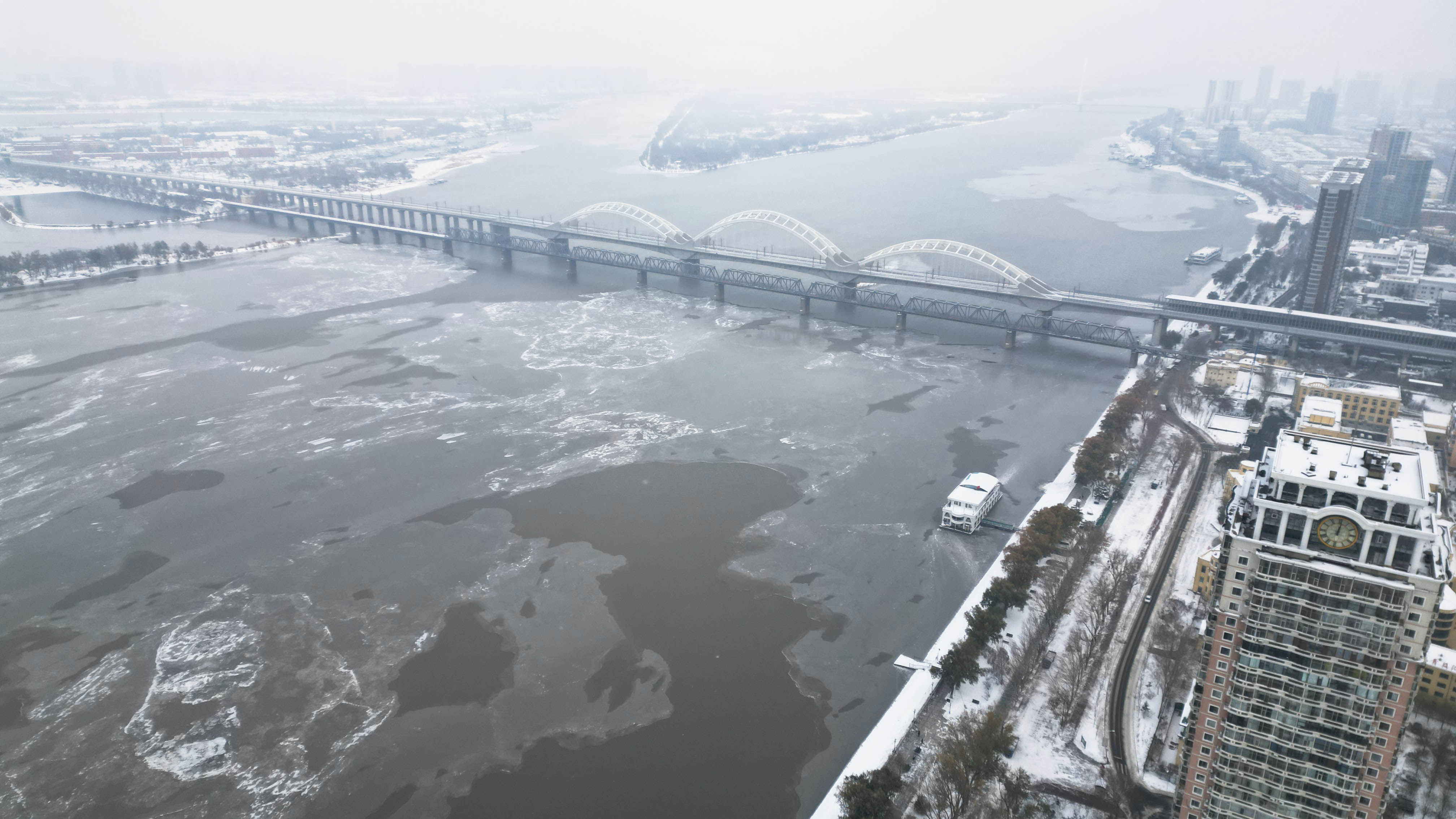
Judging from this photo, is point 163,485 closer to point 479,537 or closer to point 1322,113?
point 479,537

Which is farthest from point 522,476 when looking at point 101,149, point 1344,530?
point 101,149

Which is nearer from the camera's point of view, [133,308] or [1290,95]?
[133,308]

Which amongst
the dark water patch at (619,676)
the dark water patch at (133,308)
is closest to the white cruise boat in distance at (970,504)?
the dark water patch at (619,676)

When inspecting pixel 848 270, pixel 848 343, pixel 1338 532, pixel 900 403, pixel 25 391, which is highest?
pixel 1338 532

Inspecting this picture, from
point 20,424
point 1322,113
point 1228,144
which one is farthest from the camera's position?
point 1322,113

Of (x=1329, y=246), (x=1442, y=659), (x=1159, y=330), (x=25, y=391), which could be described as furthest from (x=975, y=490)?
(x=25, y=391)

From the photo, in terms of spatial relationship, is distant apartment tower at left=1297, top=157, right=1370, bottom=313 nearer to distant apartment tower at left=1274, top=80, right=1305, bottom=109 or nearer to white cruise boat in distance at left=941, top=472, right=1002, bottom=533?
white cruise boat in distance at left=941, top=472, right=1002, bottom=533

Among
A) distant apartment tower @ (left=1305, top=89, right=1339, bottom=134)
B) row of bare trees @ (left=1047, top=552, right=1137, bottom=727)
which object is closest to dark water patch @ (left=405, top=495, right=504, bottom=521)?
row of bare trees @ (left=1047, top=552, right=1137, bottom=727)
